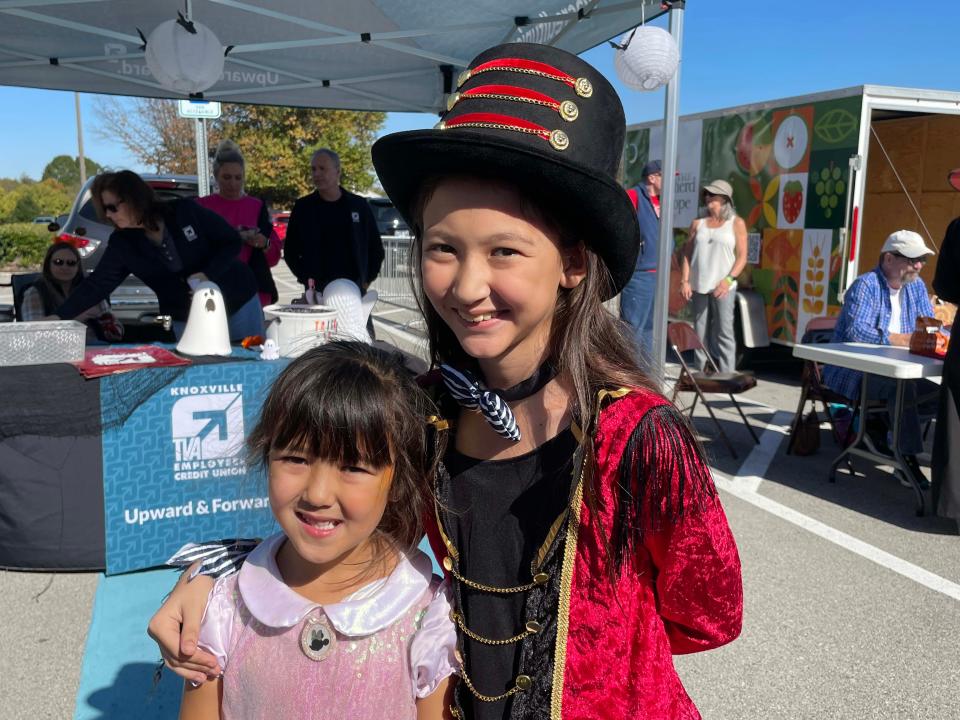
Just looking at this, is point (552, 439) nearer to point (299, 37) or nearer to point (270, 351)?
point (270, 351)

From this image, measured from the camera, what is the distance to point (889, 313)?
216 inches

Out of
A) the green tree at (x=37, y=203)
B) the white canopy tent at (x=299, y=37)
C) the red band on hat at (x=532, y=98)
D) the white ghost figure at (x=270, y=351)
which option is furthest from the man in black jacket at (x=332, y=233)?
the green tree at (x=37, y=203)

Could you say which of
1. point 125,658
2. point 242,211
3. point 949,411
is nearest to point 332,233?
point 242,211

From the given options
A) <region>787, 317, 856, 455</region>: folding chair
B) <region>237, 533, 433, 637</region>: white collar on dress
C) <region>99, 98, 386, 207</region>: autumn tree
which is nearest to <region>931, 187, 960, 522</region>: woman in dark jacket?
<region>787, 317, 856, 455</region>: folding chair

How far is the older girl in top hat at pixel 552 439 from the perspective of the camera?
3.49 ft

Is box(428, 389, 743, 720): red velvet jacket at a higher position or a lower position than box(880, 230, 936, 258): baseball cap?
lower

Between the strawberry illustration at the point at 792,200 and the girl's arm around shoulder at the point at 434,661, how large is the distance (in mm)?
7757

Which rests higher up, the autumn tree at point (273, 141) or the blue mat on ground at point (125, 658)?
the autumn tree at point (273, 141)

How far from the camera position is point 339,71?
689 centimetres

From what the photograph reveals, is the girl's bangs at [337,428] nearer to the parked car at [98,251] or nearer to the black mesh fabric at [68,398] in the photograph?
the black mesh fabric at [68,398]

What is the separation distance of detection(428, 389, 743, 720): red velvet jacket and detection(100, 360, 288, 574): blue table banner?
264 cm

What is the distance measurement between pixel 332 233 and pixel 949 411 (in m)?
4.52

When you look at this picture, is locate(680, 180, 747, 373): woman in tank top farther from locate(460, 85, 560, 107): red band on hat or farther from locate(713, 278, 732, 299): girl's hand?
locate(460, 85, 560, 107): red band on hat

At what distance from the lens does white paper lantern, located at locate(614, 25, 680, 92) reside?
445cm
